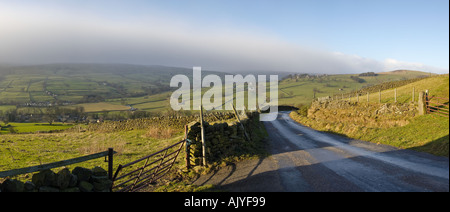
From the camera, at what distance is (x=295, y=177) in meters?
8.33

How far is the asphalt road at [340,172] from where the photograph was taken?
6898 mm

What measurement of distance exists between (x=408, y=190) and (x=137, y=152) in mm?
17304

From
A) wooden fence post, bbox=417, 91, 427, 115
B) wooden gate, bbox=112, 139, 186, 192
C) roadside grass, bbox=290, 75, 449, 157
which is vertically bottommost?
wooden gate, bbox=112, 139, 186, 192

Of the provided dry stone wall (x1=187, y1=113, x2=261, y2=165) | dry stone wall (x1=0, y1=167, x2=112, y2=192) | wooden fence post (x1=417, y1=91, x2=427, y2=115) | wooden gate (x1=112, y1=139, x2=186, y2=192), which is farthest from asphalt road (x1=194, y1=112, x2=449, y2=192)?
wooden fence post (x1=417, y1=91, x2=427, y2=115)

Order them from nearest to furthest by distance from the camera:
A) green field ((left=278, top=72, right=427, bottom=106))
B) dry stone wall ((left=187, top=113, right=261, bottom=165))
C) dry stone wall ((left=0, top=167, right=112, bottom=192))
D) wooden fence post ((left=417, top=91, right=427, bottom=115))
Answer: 1. dry stone wall ((left=0, top=167, right=112, bottom=192))
2. dry stone wall ((left=187, top=113, right=261, bottom=165))
3. wooden fence post ((left=417, top=91, right=427, bottom=115))
4. green field ((left=278, top=72, right=427, bottom=106))

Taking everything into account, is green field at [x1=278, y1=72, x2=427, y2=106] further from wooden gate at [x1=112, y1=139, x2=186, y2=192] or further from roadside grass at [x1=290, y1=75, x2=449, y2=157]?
wooden gate at [x1=112, y1=139, x2=186, y2=192]

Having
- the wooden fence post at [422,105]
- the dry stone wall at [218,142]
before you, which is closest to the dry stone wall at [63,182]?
the dry stone wall at [218,142]

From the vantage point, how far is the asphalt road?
690cm

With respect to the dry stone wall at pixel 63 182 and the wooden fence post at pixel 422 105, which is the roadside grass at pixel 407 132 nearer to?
the wooden fence post at pixel 422 105

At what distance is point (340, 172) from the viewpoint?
334 inches

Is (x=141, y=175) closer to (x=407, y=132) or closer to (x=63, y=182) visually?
(x=63, y=182)

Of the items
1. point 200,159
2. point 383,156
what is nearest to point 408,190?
point 383,156

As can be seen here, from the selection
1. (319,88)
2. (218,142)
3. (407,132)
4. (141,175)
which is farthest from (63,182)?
(319,88)
